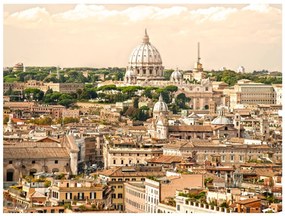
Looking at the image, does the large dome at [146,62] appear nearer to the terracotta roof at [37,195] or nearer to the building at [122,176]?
the building at [122,176]

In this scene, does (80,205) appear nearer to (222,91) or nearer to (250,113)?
(250,113)

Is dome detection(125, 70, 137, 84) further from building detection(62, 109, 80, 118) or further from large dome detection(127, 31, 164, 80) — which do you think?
building detection(62, 109, 80, 118)

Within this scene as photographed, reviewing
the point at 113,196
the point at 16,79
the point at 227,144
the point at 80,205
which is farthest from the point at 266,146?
the point at 16,79

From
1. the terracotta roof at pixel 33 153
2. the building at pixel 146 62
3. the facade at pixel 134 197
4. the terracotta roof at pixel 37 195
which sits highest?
the building at pixel 146 62

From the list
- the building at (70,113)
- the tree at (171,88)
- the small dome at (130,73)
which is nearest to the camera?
the building at (70,113)

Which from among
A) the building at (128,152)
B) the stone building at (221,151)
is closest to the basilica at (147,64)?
the building at (128,152)

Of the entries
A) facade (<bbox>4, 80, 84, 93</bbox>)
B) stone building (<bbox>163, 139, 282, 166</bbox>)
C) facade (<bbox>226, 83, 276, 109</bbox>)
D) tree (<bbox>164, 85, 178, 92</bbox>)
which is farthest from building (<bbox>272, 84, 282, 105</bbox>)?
stone building (<bbox>163, 139, 282, 166</bbox>)

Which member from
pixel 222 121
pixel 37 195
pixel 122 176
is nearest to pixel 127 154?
pixel 122 176

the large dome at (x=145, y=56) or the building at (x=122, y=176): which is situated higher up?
the large dome at (x=145, y=56)

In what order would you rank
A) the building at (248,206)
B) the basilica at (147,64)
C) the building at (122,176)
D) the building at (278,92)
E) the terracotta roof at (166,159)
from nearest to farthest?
the building at (248,206), the building at (122,176), the terracotta roof at (166,159), the building at (278,92), the basilica at (147,64)
